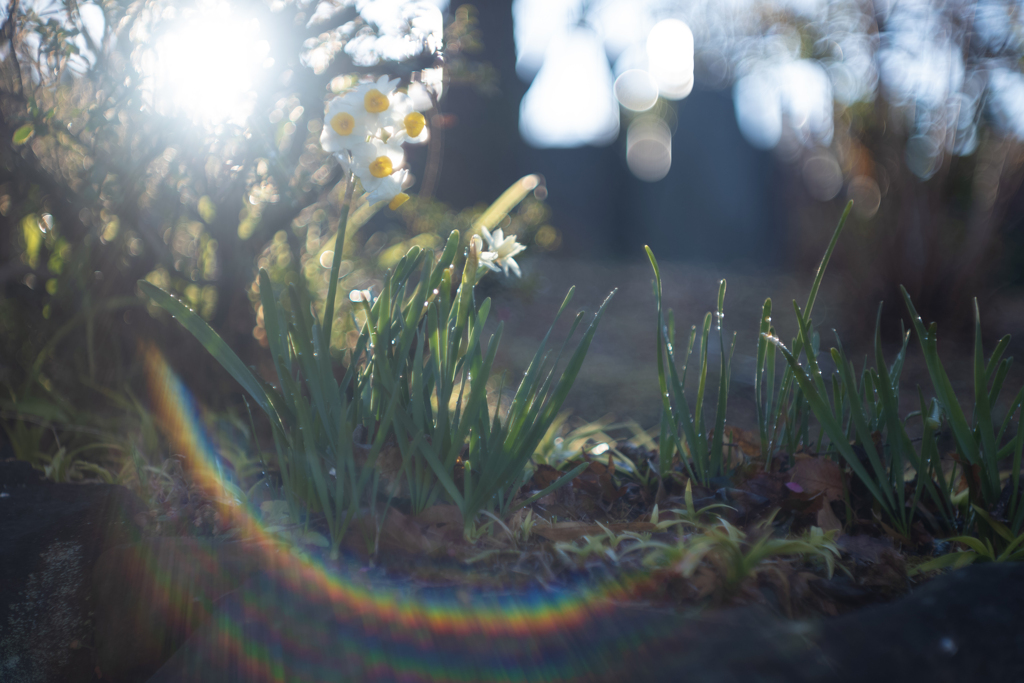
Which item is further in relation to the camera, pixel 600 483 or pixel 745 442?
pixel 745 442

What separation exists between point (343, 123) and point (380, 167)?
110mm

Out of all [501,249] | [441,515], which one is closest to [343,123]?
[501,249]

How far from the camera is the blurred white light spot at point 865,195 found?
177 inches

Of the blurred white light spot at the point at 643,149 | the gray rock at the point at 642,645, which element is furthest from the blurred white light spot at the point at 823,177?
the gray rock at the point at 642,645

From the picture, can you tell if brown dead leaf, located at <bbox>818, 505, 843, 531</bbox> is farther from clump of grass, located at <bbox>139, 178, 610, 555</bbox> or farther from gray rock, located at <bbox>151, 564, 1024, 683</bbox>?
clump of grass, located at <bbox>139, 178, 610, 555</bbox>

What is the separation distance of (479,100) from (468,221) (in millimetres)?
4287

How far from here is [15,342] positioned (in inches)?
78.0

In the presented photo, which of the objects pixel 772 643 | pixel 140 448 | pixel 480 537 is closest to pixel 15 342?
pixel 140 448

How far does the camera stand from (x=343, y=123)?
1.13m

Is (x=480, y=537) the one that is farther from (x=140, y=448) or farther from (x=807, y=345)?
(x=140, y=448)

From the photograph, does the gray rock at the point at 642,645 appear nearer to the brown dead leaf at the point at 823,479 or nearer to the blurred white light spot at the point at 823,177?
the brown dead leaf at the point at 823,479

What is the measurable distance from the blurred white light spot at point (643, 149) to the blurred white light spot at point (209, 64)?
22.5ft

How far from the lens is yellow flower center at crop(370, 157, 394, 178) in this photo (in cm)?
113

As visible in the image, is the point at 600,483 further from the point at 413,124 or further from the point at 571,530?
the point at 413,124
